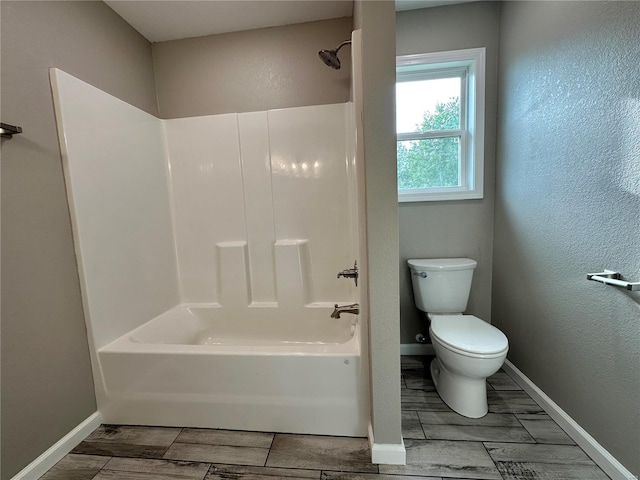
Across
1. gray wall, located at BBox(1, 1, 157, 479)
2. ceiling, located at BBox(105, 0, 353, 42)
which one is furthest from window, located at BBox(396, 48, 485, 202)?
gray wall, located at BBox(1, 1, 157, 479)

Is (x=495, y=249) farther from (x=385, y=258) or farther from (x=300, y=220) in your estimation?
(x=300, y=220)

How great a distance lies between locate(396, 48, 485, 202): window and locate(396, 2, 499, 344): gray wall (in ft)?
0.23

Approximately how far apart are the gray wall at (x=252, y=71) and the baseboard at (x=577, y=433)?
7.04ft

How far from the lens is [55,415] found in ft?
4.01

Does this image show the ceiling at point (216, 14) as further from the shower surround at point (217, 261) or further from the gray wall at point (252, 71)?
the shower surround at point (217, 261)

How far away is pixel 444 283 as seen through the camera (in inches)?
67.9

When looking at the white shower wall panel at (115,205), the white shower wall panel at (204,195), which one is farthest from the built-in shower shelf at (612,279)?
the white shower wall panel at (115,205)

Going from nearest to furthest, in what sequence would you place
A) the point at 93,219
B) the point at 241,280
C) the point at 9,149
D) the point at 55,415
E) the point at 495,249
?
the point at 9,149, the point at 55,415, the point at 93,219, the point at 495,249, the point at 241,280

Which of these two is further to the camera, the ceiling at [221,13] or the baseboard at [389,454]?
the ceiling at [221,13]

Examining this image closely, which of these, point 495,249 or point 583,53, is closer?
point 583,53

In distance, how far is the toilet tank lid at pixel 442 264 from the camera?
1.70 meters

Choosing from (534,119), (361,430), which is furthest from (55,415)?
(534,119)

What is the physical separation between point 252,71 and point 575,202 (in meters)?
2.08

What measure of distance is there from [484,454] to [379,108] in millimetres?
1547
